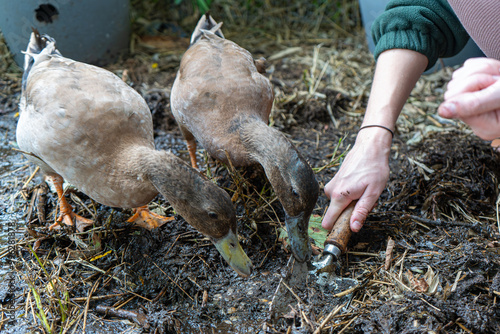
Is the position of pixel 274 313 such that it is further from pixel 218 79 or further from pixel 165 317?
pixel 218 79

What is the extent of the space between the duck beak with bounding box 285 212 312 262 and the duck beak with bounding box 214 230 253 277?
0.96ft

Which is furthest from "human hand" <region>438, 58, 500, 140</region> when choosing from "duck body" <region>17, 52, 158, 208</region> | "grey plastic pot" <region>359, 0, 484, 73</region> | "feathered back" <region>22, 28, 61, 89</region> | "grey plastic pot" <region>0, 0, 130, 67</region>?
"grey plastic pot" <region>0, 0, 130, 67</region>

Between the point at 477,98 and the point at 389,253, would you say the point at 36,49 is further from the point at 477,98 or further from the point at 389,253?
the point at 477,98

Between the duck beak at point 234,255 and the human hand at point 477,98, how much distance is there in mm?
1321

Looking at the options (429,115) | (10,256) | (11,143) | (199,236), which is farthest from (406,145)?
(11,143)

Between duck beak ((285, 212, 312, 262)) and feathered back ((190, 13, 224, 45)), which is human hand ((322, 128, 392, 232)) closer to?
duck beak ((285, 212, 312, 262))

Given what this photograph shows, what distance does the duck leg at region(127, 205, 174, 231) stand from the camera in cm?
309

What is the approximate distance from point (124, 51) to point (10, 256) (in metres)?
3.19

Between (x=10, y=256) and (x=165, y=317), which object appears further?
(x=10, y=256)

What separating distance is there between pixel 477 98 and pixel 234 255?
149cm

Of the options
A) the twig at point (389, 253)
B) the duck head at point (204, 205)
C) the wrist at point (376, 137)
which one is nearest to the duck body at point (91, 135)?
the duck head at point (204, 205)

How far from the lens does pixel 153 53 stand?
5.61 m

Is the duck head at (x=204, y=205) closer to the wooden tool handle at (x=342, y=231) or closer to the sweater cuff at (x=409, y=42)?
the wooden tool handle at (x=342, y=231)

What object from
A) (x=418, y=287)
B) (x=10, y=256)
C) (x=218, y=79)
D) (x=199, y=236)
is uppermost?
(x=218, y=79)
